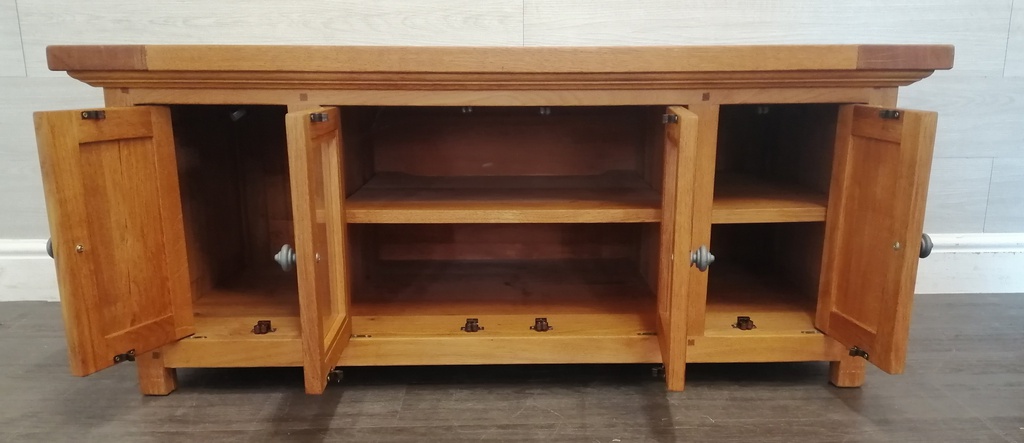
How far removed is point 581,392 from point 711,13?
0.86 meters

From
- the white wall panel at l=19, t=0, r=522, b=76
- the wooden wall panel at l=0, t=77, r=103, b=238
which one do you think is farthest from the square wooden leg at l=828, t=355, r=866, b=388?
the wooden wall panel at l=0, t=77, r=103, b=238

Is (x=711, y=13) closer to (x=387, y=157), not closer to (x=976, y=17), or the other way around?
(x=976, y=17)

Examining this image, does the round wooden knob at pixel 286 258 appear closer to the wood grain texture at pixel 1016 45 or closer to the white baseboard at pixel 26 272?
the white baseboard at pixel 26 272

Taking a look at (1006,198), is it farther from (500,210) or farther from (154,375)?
(154,375)

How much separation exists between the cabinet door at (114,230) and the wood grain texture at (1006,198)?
168 centimetres

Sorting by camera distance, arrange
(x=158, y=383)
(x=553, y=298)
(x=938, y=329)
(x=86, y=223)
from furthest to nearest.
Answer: (x=938, y=329) → (x=553, y=298) → (x=158, y=383) → (x=86, y=223)

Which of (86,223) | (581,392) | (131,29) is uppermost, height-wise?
(131,29)

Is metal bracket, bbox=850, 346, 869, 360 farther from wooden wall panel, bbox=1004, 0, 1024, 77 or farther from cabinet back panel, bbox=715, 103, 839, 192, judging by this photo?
wooden wall panel, bbox=1004, 0, 1024, 77

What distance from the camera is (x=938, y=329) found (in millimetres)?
1238

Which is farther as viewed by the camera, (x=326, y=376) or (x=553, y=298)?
(x=553, y=298)

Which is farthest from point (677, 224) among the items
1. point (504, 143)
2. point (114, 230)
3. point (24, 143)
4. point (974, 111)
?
point (24, 143)

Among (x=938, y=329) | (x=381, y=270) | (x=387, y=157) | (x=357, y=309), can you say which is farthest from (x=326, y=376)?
(x=938, y=329)

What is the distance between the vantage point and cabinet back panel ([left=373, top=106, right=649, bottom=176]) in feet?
4.26

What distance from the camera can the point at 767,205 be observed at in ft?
3.13
